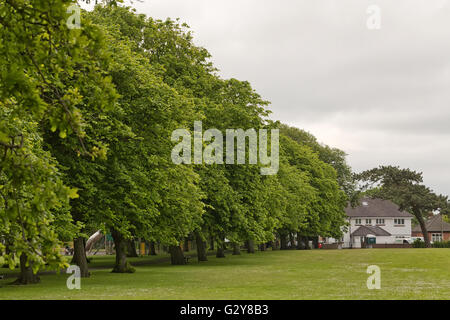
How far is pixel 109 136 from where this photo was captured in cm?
3127

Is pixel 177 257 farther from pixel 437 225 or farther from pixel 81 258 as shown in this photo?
pixel 437 225

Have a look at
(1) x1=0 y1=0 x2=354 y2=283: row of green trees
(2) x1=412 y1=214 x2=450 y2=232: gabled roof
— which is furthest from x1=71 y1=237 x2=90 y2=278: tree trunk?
(2) x1=412 y1=214 x2=450 y2=232: gabled roof

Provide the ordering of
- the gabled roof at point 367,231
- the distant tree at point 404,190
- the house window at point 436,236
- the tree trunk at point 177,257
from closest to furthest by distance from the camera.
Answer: the tree trunk at point 177,257, the distant tree at point 404,190, the gabled roof at point 367,231, the house window at point 436,236

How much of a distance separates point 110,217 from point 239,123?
67.5ft

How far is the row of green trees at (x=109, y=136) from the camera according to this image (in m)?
9.89

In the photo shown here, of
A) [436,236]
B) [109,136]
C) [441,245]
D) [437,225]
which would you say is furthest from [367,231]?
[109,136]

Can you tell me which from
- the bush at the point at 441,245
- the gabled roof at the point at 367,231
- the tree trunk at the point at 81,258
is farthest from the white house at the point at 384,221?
the tree trunk at the point at 81,258

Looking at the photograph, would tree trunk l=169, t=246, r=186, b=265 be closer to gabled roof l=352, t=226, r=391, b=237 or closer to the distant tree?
the distant tree

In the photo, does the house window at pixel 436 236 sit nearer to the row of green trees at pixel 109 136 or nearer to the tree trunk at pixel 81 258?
the row of green trees at pixel 109 136

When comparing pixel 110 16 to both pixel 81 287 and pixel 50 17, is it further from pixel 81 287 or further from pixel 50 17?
pixel 50 17

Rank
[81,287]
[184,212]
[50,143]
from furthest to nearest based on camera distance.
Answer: [184,212] < [50,143] < [81,287]

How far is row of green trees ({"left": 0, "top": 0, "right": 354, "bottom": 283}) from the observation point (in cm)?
989
